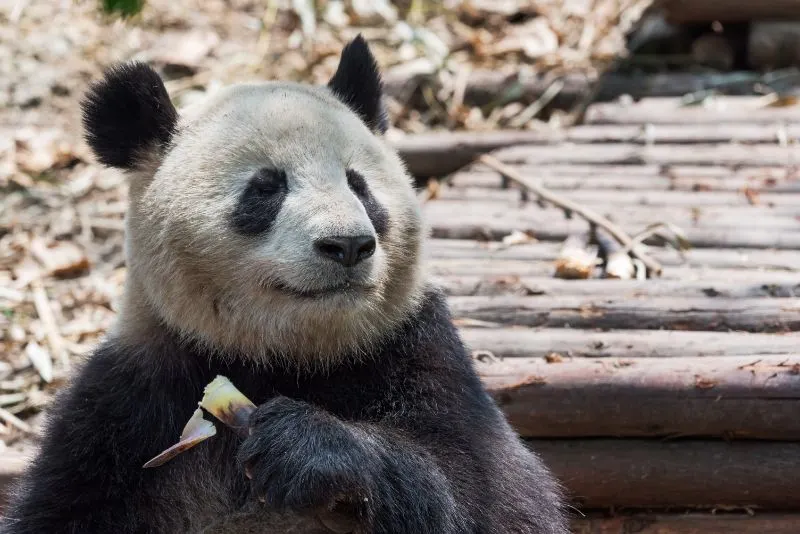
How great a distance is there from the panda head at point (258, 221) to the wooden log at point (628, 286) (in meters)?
1.26

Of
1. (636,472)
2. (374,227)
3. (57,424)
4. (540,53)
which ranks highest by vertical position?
(374,227)

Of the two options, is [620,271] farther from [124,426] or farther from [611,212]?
[124,426]

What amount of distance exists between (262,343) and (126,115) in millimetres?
1047

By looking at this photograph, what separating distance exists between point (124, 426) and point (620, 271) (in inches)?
118

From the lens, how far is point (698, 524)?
473 cm

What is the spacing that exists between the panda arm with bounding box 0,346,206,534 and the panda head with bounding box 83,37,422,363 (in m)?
0.26

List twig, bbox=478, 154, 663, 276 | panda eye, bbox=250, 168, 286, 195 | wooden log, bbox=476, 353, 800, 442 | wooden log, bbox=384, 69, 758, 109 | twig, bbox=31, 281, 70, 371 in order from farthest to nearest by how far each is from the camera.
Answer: wooden log, bbox=384, 69, 758, 109 → twig, bbox=31, 281, 70, 371 → twig, bbox=478, 154, 663, 276 → wooden log, bbox=476, 353, 800, 442 → panda eye, bbox=250, 168, 286, 195

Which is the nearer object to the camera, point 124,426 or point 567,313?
point 124,426

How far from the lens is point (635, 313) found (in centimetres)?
536

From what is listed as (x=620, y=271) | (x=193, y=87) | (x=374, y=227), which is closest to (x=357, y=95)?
(x=374, y=227)

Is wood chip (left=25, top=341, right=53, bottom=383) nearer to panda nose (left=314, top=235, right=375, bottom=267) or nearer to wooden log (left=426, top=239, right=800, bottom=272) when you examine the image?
wooden log (left=426, top=239, right=800, bottom=272)

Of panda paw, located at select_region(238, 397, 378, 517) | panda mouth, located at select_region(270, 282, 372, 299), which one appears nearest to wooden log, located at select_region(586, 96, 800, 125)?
panda mouth, located at select_region(270, 282, 372, 299)

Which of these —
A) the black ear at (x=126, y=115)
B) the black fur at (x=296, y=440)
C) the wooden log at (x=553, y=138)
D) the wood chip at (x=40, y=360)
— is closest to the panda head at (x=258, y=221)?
the black ear at (x=126, y=115)

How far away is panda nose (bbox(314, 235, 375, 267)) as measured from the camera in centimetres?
351
